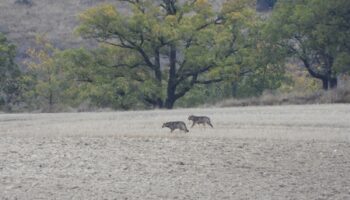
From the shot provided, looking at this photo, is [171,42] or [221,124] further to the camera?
[171,42]

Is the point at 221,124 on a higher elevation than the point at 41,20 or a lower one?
lower

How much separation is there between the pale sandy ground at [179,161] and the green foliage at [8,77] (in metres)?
21.4

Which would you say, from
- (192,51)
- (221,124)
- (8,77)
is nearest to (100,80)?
(192,51)

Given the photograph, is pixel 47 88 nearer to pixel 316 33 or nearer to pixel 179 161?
pixel 316 33

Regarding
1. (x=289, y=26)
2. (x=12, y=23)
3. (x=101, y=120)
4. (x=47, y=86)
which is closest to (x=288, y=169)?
(x=101, y=120)

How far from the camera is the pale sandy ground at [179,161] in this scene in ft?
45.3

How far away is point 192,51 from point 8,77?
10.9 m

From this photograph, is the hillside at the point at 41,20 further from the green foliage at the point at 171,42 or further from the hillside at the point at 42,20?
the green foliage at the point at 171,42

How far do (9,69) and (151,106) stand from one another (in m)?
Answer: 8.72

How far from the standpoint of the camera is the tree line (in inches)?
1608

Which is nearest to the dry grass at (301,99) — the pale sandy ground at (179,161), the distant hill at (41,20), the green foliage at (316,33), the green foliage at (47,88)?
the green foliage at (316,33)

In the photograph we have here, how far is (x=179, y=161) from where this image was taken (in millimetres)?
16625

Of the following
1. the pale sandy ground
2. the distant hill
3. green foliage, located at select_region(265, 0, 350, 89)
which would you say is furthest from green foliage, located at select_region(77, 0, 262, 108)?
the distant hill

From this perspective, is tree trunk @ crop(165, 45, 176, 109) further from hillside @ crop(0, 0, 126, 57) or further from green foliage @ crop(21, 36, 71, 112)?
hillside @ crop(0, 0, 126, 57)
